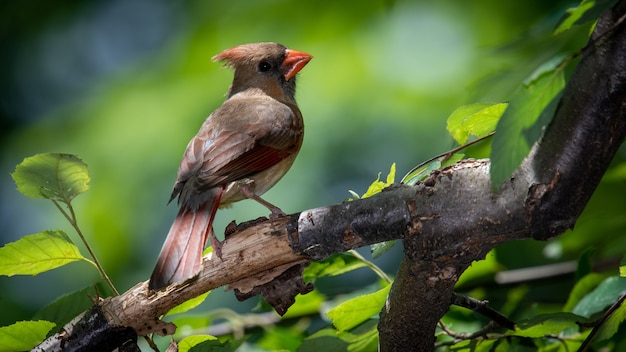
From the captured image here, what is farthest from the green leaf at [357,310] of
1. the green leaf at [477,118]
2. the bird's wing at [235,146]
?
the bird's wing at [235,146]

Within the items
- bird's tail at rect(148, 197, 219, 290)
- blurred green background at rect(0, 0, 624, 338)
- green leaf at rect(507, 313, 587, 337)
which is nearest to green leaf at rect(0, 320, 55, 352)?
bird's tail at rect(148, 197, 219, 290)

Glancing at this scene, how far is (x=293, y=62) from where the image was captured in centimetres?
304

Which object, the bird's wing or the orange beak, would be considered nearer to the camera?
the bird's wing

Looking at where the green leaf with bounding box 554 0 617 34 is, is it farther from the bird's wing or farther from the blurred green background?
the blurred green background

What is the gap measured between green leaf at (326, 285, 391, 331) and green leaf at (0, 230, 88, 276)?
1.86 ft

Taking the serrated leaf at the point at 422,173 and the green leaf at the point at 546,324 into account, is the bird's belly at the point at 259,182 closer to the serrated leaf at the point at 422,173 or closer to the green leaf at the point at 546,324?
the serrated leaf at the point at 422,173

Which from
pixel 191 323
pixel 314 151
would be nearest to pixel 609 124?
pixel 191 323

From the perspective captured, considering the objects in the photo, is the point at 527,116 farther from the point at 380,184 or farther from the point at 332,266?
the point at 332,266

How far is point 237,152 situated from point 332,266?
50 cm

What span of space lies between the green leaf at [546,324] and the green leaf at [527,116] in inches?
25.0

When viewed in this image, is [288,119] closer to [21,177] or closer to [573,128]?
[21,177]

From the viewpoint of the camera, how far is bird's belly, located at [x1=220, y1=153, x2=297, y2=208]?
7.95 feet

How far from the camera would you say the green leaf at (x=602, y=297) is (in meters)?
2.00

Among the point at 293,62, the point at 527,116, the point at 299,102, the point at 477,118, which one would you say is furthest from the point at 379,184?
the point at 299,102
